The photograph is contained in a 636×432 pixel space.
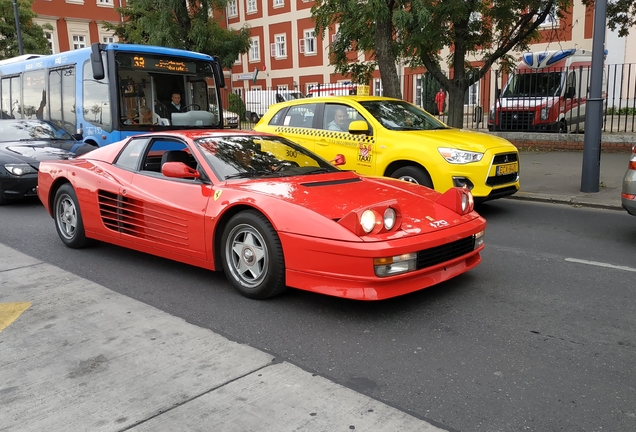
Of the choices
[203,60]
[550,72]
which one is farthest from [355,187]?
[550,72]

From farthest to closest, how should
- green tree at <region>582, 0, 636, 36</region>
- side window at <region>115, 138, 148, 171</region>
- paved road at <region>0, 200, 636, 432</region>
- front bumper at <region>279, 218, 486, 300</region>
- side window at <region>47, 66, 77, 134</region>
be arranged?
1. green tree at <region>582, 0, 636, 36</region>
2. side window at <region>47, 66, 77, 134</region>
3. side window at <region>115, 138, 148, 171</region>
4. front bumper at <region>279, 218, 486, 300</region>
5. paved road at <region>0, 200, 636, 432</region>

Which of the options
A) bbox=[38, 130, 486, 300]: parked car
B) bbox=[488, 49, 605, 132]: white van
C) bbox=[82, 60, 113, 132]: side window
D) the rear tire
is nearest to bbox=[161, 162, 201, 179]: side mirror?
bbox=[38, 130, 486, 300]: parked car

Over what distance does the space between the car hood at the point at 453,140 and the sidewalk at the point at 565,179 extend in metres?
1.76

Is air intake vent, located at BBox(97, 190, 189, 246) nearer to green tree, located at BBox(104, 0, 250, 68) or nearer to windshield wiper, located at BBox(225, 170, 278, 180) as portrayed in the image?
windshield wiper, located at BBox(225, 170, 278, 180)

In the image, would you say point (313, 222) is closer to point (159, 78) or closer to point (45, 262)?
point (45, 262)

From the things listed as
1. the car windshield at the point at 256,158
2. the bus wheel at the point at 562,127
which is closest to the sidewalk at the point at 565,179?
the bus wheel at the point at 562,127

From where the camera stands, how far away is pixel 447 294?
4648 mm

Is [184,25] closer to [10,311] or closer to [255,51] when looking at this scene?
[10,311]

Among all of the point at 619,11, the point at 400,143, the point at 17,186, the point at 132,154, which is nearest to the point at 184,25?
the point at 17,186

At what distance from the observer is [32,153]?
31.6 ft

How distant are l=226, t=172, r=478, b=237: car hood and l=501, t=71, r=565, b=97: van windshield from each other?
13.2 m

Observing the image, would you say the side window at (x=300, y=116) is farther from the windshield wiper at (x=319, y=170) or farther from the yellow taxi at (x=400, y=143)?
the windshield wiper at (x=319, y=170)

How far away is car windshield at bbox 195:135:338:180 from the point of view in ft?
16.6

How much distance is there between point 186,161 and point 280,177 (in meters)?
0.98
